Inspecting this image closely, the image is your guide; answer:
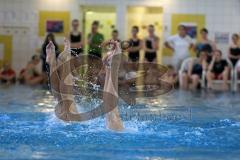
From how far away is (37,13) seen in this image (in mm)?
16172

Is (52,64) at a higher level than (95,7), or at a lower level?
lower

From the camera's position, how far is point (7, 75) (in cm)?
1505

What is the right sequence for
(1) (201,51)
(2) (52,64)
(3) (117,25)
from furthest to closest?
(3) (117,25), (1) (201,51), (2) (52,64)

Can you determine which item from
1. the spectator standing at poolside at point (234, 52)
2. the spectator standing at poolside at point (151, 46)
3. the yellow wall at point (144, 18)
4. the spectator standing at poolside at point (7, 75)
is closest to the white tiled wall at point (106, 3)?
the yellow wall at point (144, 18)

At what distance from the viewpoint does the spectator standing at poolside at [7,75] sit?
14993 mm

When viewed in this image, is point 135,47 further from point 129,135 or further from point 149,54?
point 129,135

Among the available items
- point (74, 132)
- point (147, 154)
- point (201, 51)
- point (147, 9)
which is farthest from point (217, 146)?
point (147, 9)

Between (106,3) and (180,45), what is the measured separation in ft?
9.59

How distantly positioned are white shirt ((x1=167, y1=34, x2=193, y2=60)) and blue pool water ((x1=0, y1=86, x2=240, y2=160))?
6.57 meters

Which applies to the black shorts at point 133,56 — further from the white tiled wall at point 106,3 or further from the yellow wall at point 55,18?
the yellow wall at point 55,18

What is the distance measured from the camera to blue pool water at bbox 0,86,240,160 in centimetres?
442

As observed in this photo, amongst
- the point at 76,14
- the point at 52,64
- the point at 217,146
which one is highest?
the point at 76,14

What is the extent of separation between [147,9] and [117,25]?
7.16 feet

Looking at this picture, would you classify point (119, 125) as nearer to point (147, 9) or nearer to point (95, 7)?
point (95, 7)
